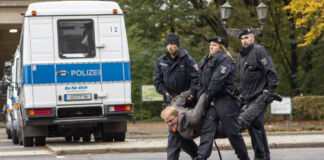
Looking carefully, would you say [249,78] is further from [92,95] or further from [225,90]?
[92,95]

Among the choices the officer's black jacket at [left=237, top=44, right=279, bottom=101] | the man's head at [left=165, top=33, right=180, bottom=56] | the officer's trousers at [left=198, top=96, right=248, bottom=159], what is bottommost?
the officer's trousers at [left=198, top=96, right=248, bottom=159]

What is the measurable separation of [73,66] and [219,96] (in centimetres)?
630

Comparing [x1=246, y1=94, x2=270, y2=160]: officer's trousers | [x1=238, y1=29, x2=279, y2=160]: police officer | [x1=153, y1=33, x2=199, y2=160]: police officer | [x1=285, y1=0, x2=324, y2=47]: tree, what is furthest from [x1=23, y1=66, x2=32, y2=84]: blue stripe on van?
[x1=285, y1=0, x2=324, y2=47]: tree

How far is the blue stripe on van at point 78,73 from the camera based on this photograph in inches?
543

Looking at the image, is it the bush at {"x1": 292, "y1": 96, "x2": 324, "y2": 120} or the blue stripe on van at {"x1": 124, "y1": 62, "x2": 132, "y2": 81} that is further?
the bush at {"x1": 292, "y1": 96, "x2": 324, "y2": 120}

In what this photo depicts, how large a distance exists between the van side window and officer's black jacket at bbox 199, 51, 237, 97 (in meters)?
6.13

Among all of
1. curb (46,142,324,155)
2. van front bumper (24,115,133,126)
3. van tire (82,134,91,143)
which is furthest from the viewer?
van tire (82,134,91,143)

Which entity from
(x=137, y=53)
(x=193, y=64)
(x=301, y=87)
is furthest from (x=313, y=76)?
(x=193, y=64)

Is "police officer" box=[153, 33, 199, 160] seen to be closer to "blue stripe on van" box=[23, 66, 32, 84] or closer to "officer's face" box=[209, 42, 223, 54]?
"officer's face" box=[209, 42, 223, 54]

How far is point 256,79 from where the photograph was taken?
940 cm

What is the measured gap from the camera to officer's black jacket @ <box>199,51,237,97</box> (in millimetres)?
8109

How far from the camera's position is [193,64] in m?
9.16

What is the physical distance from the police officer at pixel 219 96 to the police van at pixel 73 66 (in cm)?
601

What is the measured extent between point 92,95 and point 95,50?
0.94m
